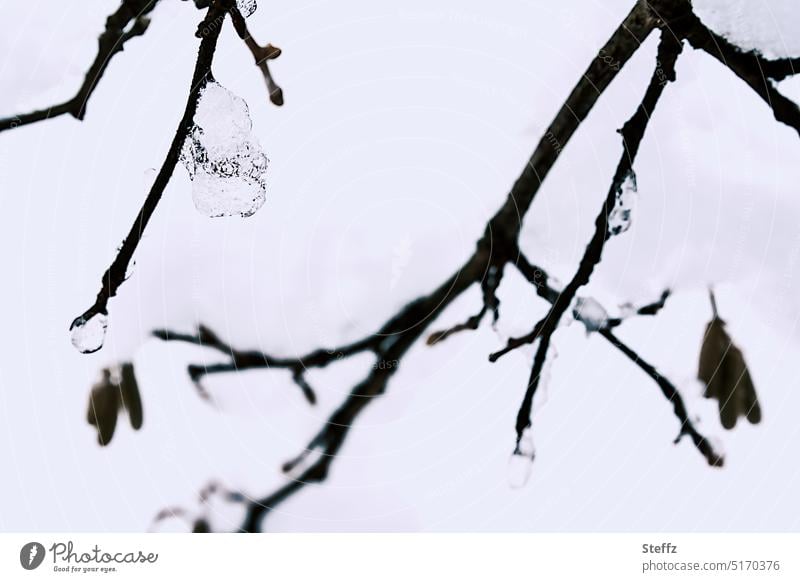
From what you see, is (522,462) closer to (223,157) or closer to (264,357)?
(264,357)

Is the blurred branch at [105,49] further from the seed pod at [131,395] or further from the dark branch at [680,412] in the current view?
the dark branch at [680,412]

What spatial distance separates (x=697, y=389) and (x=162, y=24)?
0.55 m

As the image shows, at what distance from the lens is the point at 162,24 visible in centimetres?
49

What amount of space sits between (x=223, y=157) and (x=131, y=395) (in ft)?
0.72

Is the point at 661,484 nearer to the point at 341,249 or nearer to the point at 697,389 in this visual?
the point at 697,389

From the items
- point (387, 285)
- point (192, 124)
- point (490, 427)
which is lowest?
point (490, 427)

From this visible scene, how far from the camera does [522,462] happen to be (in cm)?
50

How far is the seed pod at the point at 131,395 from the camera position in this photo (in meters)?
0.50

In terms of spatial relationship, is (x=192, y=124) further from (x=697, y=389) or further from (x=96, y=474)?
(x=697, y=389)

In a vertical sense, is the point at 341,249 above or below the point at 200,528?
above

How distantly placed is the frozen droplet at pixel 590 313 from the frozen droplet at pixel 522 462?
10cm
